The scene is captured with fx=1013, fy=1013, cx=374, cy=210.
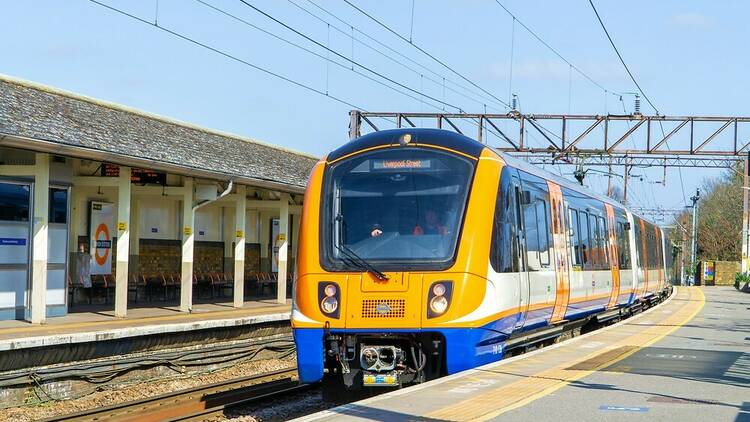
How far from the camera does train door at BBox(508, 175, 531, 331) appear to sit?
1216 centimetres

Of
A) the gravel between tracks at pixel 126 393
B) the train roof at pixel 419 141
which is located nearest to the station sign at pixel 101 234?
the gravel between tracks at pixel 126 393

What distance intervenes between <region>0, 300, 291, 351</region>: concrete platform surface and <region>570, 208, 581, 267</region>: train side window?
7.41 metres

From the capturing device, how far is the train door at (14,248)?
18.4 metres

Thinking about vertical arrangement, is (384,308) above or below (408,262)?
below

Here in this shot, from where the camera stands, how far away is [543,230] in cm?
1388

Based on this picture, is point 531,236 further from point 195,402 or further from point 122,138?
point 122,138

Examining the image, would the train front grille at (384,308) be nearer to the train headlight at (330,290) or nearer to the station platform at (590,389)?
the train headlight at (330,290)

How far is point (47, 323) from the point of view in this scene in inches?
716

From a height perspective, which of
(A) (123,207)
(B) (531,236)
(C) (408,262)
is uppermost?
(A) (123,207)

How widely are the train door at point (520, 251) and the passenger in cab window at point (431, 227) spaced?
1.20m

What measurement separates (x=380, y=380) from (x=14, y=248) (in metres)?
10.4

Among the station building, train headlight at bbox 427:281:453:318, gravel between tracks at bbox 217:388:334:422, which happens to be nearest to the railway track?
gravel between tracks at bbox 217:388:334:422

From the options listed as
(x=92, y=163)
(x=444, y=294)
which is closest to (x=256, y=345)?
(x=92, y=163)

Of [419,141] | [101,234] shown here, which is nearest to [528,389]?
[419,141]
